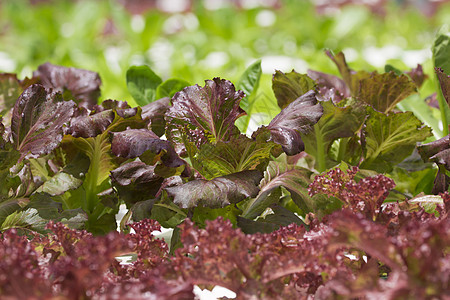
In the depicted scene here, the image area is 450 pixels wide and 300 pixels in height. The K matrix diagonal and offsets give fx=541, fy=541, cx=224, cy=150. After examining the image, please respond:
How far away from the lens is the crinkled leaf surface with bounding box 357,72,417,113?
0.84 m

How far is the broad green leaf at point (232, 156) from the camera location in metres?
0.65

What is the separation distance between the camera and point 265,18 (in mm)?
3756

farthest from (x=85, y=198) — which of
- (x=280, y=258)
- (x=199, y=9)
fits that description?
(x=199, y=9)

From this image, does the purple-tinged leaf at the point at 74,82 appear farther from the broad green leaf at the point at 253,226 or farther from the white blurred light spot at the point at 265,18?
the white blurred light spot at the point at 265,18

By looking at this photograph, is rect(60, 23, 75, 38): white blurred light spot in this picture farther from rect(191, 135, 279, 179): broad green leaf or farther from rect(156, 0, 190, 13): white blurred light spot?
rect(191, 135, 279, 179): broad green leaf

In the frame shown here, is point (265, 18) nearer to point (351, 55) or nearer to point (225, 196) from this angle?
point (351, 55)

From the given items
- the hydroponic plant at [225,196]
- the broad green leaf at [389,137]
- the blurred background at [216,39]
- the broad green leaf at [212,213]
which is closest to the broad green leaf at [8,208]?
the hydroponic plant at [225,196]

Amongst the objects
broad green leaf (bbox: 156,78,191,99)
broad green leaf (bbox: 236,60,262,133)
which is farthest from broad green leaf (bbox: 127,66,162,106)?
broad green leaf (bbox: 236,60,262,133)

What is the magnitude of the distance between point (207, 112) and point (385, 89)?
1.05 ft

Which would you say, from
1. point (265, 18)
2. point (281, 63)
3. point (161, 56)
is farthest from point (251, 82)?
point (265, 18)

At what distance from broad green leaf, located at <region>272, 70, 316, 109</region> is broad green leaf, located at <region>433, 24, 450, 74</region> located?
230 mm

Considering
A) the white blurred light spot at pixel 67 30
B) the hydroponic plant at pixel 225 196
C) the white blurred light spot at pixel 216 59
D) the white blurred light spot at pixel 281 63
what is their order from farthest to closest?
the white blurred light spot at pixel 67 30, the white blurred light spot at pixel 216 59, the white blurred light spot at pixel 281 63, the hydroponic plant at pixel 225 196

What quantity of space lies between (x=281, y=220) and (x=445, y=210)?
20 centimetres

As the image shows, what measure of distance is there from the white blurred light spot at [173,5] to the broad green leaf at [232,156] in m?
5.34
